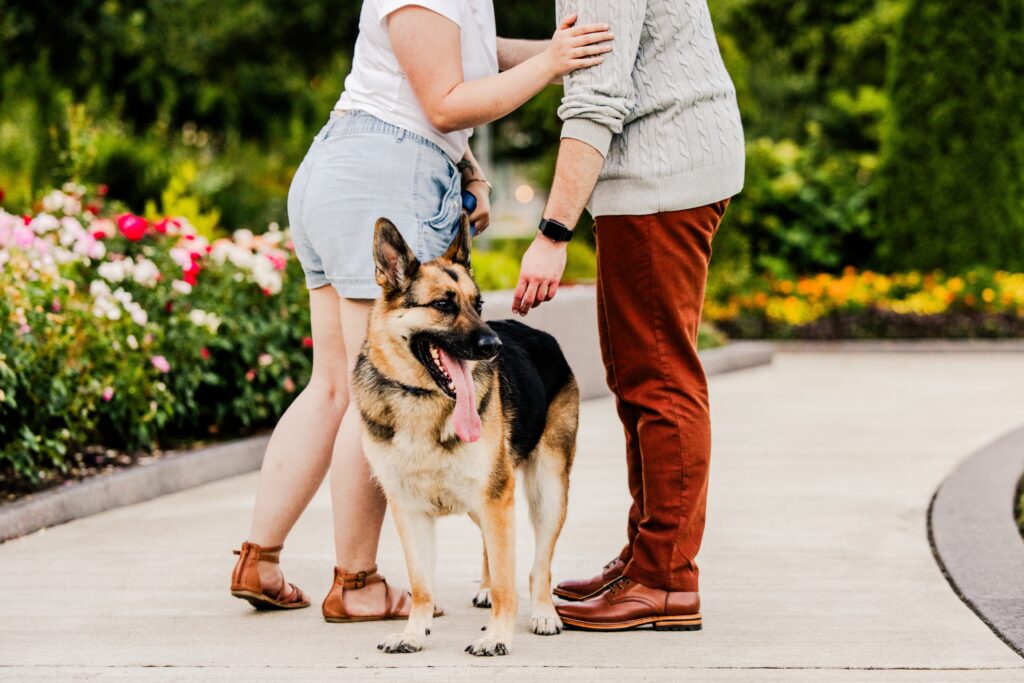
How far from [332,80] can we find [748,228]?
29.7ft

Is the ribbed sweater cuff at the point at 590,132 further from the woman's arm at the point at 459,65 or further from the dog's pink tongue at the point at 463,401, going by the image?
the dog's pink tongue at the point at 463,401

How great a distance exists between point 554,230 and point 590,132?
295 millimetres

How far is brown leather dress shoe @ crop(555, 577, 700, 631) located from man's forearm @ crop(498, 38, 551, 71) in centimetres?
170

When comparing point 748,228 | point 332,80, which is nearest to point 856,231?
point 748,228

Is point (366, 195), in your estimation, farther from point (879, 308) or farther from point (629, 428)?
point (879, 308)

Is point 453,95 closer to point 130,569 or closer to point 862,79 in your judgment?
point 130,569

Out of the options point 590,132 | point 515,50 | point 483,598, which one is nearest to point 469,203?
point 515,50

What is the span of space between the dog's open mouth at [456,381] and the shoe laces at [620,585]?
745 mm

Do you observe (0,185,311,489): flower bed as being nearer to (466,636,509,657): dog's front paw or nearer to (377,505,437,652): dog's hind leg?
(377,505,437,652): dog's hind leg

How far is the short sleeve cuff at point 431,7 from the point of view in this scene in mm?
3693

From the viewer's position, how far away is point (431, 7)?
3.70 metres

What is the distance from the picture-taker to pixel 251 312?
7621mm

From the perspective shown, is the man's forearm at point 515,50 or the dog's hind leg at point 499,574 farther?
the man's forearm at point 515,50

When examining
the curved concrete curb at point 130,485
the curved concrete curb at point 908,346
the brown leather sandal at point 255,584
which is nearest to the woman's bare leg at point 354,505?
the brown leather sandal at point 255,584
